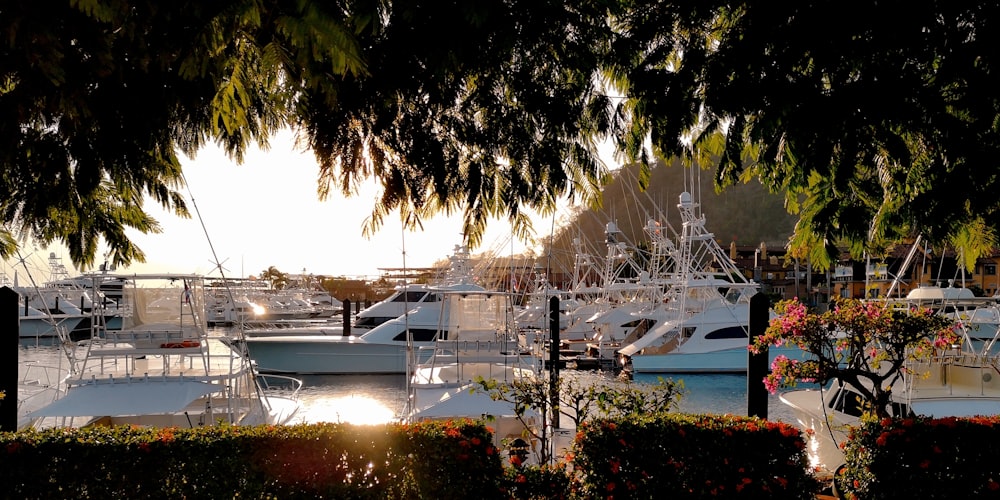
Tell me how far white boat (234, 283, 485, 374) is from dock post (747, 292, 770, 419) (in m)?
21.4

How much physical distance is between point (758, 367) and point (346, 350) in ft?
77.0

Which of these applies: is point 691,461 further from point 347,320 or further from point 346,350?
point 347,320

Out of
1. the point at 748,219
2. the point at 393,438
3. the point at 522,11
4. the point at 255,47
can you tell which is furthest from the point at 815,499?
the point at 748,219

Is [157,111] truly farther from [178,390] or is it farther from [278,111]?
[178,390]

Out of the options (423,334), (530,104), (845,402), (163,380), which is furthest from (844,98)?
(423,334)

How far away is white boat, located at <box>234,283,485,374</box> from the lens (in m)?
31.0

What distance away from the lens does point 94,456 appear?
266 inches

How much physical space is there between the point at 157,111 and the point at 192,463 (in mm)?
3357

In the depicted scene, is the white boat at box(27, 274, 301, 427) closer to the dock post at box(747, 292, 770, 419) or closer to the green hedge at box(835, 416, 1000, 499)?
the dock post at box(747, 292, 770, 419)

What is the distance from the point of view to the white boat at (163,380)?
11539 millimetres

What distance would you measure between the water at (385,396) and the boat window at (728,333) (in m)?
1.89

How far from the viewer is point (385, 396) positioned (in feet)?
89.1

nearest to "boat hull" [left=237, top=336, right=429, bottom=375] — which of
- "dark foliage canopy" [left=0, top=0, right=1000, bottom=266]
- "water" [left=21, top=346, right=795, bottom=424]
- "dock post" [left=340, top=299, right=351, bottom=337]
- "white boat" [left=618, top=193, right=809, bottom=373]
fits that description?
"water" [left=21, top=346, right=795, bottom=424]

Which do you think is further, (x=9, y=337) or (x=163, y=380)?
(x=163, y=380)
